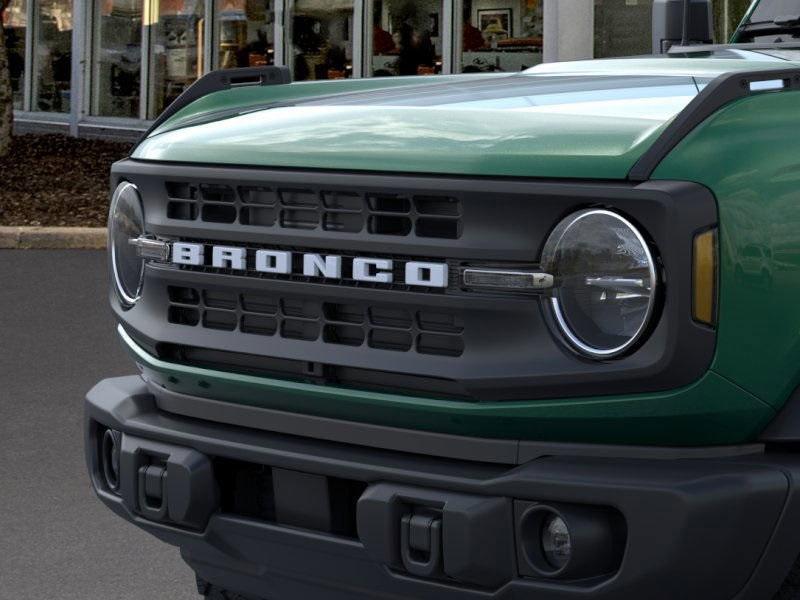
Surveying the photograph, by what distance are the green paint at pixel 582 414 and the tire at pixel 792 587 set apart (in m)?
0.27

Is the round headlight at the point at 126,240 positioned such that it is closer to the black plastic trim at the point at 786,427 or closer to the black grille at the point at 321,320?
the black grille at the point at 321,320

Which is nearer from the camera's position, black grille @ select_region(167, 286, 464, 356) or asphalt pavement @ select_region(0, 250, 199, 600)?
black grille @ select_region(167, 286, 464, 356)

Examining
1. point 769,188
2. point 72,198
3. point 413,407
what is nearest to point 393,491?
point 413,407

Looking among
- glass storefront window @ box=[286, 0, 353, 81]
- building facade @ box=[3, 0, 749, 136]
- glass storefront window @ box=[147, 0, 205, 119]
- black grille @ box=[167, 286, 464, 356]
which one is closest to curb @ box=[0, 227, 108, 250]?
building facade @ box=[3, 0, 749, 136]

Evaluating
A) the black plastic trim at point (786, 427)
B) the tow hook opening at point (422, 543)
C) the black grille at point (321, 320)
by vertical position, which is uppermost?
the black grille at point (321, 320)

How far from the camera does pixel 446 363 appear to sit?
300 cm

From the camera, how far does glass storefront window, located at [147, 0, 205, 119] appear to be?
23.4 metres

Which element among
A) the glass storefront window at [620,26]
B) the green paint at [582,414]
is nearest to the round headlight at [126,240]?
the green paint at [582,414]

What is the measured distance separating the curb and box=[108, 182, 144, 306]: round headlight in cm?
952

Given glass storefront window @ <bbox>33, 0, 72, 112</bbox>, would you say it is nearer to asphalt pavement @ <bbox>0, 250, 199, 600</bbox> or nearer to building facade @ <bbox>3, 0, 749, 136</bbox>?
building facade @ <bbox>3, 0, 749, 136</bbox>

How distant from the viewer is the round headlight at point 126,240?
3648 millimetres

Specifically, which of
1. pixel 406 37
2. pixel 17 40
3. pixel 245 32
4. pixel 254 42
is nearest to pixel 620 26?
pixel 406 37

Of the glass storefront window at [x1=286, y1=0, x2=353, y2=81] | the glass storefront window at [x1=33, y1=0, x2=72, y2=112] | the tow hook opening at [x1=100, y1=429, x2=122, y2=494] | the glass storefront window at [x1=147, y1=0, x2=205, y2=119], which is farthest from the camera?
the glass storefront window at [x1=33, y1=0, x2=72, y2=112]

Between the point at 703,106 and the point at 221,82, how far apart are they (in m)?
1.56
